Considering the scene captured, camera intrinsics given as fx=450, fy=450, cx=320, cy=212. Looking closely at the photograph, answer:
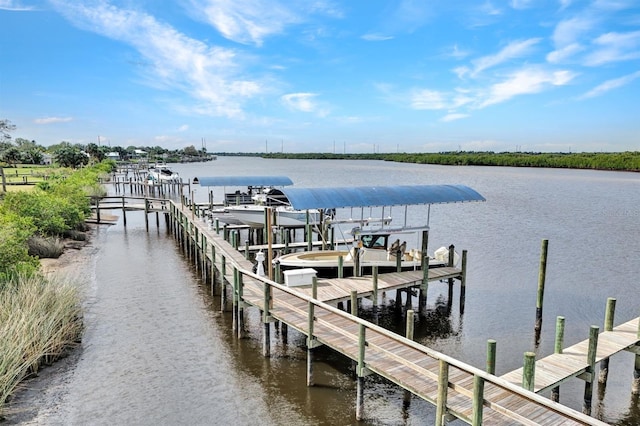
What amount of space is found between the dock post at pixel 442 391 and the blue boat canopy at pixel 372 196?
9.04m

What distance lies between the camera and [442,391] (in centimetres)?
685

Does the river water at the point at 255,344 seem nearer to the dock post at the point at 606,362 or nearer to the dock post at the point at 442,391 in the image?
the dock post at the point at 606,362

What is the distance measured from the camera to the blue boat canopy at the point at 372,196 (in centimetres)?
1570

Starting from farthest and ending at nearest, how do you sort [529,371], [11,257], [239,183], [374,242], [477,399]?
[239,183], [374,242], [11,257], [529,371], [477,399]

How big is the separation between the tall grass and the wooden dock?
4.30 m

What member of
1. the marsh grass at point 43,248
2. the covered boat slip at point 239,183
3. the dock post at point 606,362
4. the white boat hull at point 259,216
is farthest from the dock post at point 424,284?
the covered boat slip at point 239,183

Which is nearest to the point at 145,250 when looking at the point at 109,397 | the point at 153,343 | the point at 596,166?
the point at 153,343

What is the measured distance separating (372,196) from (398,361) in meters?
9.79

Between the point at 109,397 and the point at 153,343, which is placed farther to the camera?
the point at 153,343

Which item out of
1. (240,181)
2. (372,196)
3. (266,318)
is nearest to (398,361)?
(266,318)

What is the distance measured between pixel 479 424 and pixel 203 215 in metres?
23.7

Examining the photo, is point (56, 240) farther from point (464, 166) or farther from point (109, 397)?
point (464, 166)

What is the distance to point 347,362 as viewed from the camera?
36.7ft

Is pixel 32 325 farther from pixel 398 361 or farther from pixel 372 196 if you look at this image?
pixel 372 196
